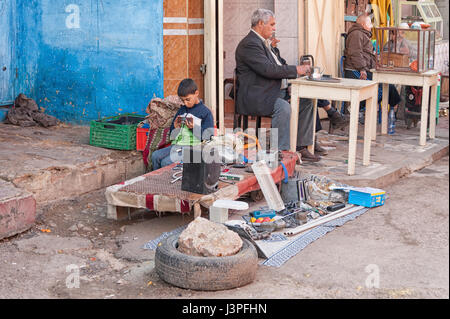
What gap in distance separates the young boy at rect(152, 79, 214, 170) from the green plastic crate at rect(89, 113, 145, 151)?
75 cm

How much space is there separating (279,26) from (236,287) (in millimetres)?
6044

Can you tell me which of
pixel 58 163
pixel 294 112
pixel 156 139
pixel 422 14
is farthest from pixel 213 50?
pixel 422 14

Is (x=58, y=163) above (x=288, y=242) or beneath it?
above

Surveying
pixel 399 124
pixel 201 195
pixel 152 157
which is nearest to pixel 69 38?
pixel 152 157

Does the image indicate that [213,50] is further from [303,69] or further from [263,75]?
[303,69]

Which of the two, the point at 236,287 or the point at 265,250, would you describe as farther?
the point at 265,250

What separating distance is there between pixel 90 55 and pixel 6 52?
1.10 metres

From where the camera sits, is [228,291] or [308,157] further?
[308,157]

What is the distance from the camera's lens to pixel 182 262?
4863mm

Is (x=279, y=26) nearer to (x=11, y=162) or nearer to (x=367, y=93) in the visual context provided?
(x=367, y=93)

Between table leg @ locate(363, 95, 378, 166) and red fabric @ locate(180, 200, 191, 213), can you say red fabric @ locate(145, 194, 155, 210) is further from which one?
table leg @ locate(363, 95, 378, 166)

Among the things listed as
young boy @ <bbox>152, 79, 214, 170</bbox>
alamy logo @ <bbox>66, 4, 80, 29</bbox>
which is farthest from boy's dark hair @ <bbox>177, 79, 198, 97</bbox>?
alamy logo @ <bbox>66, 4, 80, 29</bbox>

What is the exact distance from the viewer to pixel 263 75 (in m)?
8.02

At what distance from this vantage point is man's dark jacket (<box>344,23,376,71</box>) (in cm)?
1047
